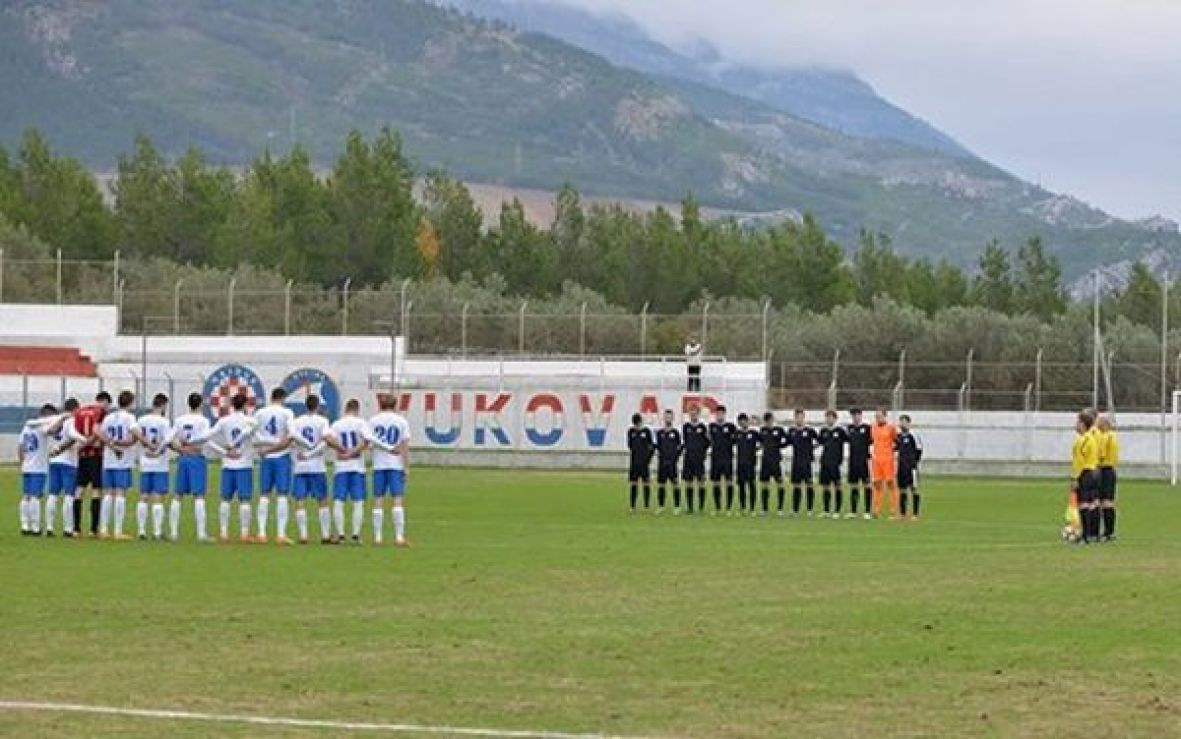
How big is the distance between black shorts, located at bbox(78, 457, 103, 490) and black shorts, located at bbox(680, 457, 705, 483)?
537 inches

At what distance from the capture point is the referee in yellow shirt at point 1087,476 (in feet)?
116

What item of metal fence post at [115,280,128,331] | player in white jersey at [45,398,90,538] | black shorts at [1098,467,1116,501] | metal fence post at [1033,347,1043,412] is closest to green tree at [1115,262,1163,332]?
metal fence post at [1033,347,1043,412]

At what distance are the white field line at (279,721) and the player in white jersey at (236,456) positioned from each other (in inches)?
704

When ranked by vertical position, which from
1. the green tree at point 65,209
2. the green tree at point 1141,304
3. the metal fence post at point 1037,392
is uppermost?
the green tree at point 65,209

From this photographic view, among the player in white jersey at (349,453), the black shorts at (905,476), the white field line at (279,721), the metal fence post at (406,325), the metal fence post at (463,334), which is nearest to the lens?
the white field line at (279,721)

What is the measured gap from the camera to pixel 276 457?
111 ft

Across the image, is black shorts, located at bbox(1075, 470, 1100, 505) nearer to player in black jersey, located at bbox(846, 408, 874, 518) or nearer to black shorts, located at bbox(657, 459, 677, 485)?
player in black jersey, located at bbox(846, 408, 874, 518)

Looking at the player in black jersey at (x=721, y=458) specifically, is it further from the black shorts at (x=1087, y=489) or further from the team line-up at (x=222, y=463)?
the team line-up at (x=222, y=463)

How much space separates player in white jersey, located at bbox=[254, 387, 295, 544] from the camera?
33531mm

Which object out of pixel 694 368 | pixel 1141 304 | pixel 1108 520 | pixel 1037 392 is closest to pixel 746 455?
pixel 1108 520

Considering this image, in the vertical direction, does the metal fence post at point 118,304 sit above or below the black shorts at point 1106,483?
above

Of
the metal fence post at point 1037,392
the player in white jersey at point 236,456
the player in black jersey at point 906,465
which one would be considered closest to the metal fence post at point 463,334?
the metal fence post at point 1037,392

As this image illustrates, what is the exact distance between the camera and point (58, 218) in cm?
11694

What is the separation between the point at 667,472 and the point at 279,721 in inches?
1222
